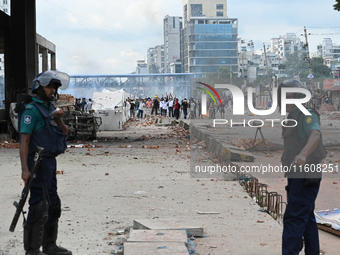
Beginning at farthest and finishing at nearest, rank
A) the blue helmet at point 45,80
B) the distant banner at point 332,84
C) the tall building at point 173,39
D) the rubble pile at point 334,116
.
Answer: the tall building at point 173,39, the distant banner at point 332,84, the rubble pile at point 334,116, the blue helmet at point 45,80

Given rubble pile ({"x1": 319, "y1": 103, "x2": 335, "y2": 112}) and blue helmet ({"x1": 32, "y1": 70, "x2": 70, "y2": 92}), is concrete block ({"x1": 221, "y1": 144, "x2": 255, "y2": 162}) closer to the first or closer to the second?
blue helmet ({"x1": 32, "y1": 70, "x2": 70, "y2": 92})

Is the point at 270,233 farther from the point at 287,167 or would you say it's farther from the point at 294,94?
the point at 294,94

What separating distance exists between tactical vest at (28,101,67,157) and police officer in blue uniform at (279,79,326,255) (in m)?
2.11

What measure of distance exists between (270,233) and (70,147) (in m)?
12.1

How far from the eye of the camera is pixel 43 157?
169 inches

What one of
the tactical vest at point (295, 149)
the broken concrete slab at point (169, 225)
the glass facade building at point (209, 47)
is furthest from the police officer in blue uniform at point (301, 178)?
the glass facade building at point (209, 47)

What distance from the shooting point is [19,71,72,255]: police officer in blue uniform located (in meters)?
4.21

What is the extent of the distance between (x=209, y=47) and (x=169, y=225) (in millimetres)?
147924

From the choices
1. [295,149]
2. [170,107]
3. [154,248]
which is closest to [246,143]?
[154,248]

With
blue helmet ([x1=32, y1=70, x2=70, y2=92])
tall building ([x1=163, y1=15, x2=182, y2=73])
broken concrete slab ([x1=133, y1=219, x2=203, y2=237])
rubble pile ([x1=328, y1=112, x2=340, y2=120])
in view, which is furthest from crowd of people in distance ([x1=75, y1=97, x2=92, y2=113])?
tall building ([x1=163, y1=15, x2=182, y2=73])

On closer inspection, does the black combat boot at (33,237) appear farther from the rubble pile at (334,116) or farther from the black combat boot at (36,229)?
the rubble pile at (334,116)

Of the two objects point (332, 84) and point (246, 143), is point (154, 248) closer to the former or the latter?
point (246, 143)

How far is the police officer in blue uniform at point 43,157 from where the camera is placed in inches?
166

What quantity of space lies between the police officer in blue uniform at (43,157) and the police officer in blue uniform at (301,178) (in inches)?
81.2
